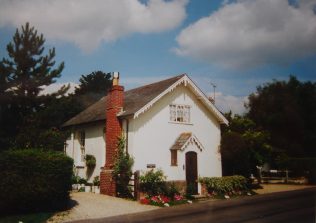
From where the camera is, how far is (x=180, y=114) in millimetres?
24406

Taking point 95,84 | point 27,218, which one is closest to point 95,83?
point 95,84

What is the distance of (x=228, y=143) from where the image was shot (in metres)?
24.9

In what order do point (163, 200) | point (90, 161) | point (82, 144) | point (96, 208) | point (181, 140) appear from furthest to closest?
1. point (82, 144)
2. point (90, 161)
3. point (181, 140)
4. point (163, 200)
5. point (96, 208)

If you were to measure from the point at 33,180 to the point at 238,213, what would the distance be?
903 centimetres

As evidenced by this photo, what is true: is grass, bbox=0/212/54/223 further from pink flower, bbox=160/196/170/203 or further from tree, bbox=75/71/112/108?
tree, bbox=75/71/112/108

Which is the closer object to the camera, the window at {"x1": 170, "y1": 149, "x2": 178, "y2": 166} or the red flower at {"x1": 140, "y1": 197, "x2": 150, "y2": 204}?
the red flower at {"x1": 140, "y1": 197, "x2": 150, "y2": 204}

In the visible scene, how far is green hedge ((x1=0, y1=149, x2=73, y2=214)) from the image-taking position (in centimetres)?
1505

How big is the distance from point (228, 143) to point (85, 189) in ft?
33.9

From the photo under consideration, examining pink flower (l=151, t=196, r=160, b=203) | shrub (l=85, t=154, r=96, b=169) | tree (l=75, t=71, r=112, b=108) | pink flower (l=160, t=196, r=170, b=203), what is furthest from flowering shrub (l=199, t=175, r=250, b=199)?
tree (l=75, t=71, r=112, b=108)

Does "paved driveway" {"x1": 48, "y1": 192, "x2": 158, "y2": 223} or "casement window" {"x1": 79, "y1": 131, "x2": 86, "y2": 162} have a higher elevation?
"casement window" {"x1": 79, "y1": 131, "x2": 86, "y2": 162}

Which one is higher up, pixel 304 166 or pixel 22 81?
pixel 22 81

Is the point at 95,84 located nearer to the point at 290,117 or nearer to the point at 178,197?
the point at 290,117

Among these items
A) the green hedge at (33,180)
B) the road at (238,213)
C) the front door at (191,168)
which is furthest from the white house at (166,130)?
the green hedge at (33,180)

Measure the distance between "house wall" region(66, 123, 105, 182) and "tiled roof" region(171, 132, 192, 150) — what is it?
548 cm
